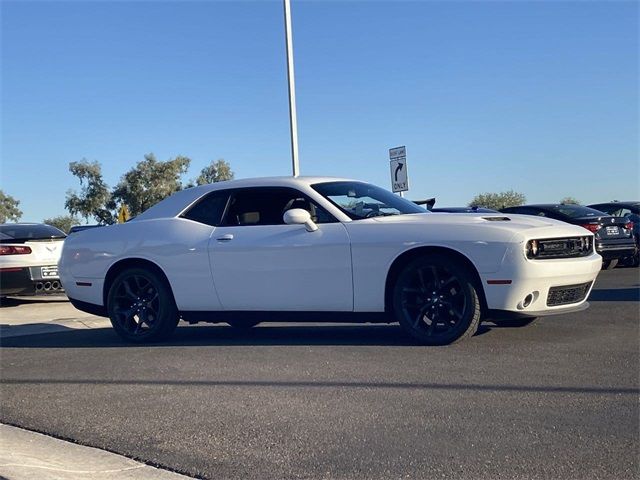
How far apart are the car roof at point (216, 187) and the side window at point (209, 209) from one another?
7 cm

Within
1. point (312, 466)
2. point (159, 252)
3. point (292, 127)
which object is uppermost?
point (292, 127)

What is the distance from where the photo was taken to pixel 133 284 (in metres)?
7.20

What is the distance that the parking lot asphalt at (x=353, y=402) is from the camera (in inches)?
140

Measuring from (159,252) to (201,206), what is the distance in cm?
60

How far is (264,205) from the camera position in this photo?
6.90m

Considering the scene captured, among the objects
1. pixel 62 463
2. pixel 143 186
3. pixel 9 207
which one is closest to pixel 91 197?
pixel 143 186

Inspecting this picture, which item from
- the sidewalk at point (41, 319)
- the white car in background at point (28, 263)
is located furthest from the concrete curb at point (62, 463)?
the white car in background at point (28, 263)

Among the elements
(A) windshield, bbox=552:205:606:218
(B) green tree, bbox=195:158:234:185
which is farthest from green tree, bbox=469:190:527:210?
(A) windshield, bbox=552:205:606:218

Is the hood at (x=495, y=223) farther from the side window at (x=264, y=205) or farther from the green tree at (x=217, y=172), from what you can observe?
the green tree at (x=217, y=172)

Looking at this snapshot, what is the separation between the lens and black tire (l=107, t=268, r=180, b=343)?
7.02 meters

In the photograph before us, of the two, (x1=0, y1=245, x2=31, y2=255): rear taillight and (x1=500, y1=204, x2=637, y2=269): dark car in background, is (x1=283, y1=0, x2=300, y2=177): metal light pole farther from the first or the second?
(x1=0, y1=245, x2=31, y2=255): rear taillight

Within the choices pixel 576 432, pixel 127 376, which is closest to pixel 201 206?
pixel 127 376

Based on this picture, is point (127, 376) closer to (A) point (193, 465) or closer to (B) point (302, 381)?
(B) point (302, 381)

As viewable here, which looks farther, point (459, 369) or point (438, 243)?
point (438, 243)
